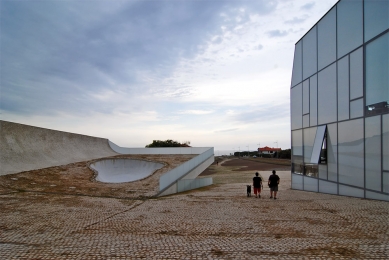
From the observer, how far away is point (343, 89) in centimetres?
1210

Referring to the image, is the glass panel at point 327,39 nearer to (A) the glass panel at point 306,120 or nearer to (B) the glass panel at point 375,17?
(B) the glass panel at point 375,17

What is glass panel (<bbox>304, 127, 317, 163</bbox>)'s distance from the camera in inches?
592

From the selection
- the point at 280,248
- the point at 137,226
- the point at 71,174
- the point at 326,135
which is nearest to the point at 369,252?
the point at 280,248

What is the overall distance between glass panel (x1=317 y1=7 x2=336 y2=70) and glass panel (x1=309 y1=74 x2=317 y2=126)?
0.97 meters

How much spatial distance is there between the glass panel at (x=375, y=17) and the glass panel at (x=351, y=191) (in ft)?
20.0

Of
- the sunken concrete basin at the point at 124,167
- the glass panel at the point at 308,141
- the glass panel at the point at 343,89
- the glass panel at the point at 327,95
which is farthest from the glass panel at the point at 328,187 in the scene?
Result: the sunken concrete basin at the point at 124,167

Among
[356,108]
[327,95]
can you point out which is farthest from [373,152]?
[327,95]

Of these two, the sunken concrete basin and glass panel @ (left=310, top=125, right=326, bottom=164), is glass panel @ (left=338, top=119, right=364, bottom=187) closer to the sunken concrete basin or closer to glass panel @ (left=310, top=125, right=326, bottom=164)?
glass panel @ (left=310, top=125, right=326, bottom=164)

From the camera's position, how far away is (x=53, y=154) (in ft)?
84.8

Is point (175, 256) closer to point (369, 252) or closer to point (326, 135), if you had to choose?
point (369, 252)

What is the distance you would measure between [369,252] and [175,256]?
350 cm

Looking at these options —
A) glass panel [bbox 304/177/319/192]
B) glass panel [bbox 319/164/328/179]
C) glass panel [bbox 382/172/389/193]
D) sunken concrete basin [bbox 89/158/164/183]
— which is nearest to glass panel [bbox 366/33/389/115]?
glass panel [bbox 382/172/389/193]

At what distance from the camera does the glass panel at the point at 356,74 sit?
10.9 meters

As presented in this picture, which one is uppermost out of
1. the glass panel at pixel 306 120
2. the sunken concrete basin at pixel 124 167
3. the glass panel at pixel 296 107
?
the glass panel at pixel 296 107
